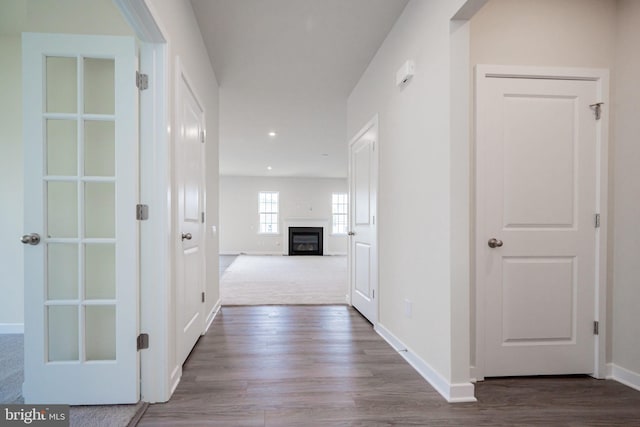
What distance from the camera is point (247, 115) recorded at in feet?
15.9

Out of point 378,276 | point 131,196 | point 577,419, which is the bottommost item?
point 577,419

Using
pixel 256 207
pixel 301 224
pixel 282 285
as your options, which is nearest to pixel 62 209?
pixel 282 285

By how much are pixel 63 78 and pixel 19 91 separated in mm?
1629

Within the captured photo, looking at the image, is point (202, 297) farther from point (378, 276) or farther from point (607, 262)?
point (607, 262)

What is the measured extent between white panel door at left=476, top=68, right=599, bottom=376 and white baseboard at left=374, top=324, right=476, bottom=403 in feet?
1.17

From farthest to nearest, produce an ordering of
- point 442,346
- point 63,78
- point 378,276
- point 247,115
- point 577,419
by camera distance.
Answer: point 247,115
point 378,276
point 442,346
point 63,78
point 577,419

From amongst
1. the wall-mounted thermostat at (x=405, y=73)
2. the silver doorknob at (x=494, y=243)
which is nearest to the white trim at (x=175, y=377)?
the silver doorknob at (x=494, y=243)

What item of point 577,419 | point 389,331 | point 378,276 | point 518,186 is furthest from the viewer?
point 378,276

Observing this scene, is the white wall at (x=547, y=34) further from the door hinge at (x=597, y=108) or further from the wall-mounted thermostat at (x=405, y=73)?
the wall-mounted thermostat at (x=405, y=73)

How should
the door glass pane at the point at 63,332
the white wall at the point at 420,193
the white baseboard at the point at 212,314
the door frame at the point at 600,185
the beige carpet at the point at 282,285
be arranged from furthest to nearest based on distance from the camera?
the beige carpet at the point at 282,285
the white baseboard at the point at 212,314
the door frame at the point at 600,185
the white wall at the point at 420,193
the door glass pane at the point at 63,332

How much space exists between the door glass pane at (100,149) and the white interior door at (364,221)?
7.00ft

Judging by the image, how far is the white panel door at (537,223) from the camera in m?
2.02

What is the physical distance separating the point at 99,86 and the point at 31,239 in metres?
0.91

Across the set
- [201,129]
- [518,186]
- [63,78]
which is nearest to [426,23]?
[518,186]
